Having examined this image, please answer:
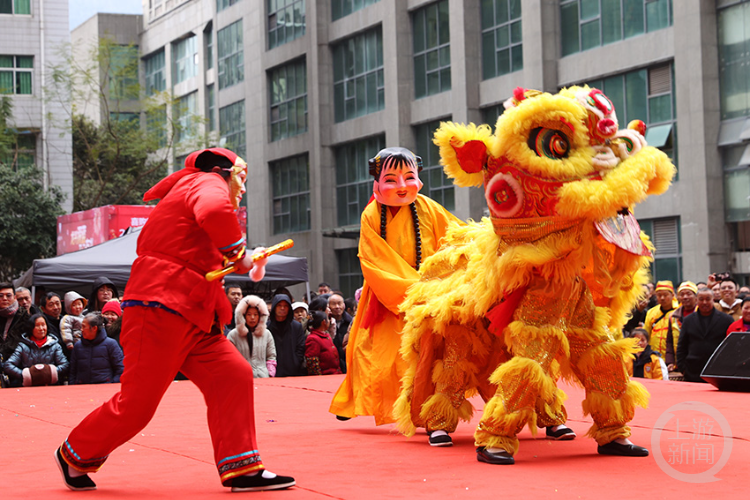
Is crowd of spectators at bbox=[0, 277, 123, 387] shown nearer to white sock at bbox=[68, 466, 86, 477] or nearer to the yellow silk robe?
the yellow silk robe

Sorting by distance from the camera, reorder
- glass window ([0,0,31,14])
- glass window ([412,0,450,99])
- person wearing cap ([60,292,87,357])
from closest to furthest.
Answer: person wearing cap ([60,292,87,357]) < glass window ([412,0,450,99]) < glass window ([0,0,31,14])

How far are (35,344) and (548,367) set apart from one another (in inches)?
247

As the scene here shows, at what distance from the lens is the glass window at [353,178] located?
28.6 metres

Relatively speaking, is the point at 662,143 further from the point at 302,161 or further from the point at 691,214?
the point at 302,161

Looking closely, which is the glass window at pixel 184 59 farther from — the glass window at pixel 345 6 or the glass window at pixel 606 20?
the glass window at pixel 606 20

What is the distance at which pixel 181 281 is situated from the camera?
4262mm

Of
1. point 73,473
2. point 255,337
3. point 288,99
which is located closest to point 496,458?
point 73,473

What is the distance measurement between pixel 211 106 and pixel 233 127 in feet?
10.9

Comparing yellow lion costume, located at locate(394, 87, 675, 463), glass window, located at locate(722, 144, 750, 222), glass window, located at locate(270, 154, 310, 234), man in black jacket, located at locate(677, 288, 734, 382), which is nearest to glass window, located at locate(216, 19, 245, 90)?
glass window, located at locate(270, 154, 310, 234)

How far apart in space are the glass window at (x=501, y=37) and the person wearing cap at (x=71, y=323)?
14959 millimetres

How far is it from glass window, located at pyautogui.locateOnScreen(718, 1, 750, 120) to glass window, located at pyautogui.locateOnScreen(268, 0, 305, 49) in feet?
50.7

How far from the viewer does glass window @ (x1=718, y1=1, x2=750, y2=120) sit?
59.9 ft

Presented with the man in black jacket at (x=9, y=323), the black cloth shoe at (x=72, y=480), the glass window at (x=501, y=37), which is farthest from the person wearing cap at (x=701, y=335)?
the glass window at (x=501, y=37)

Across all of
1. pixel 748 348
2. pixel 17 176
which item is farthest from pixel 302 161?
pixel 748 348
